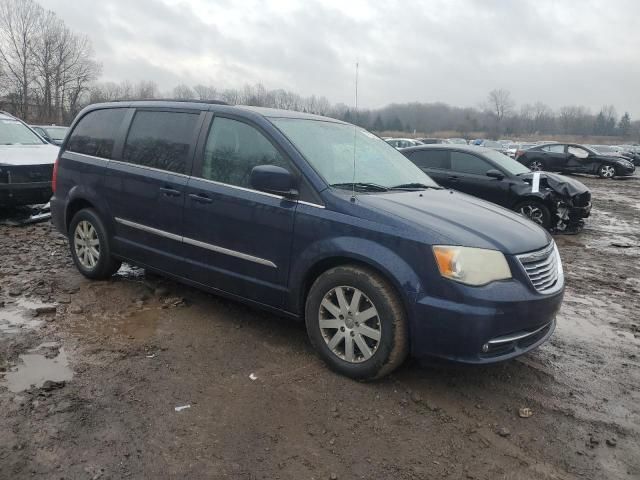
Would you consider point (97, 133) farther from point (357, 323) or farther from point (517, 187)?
point (517, 187)

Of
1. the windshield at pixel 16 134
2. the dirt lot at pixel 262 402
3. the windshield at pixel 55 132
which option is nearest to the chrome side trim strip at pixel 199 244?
the dirt lot at pixel 262 402

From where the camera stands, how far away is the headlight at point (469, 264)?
10.1ft

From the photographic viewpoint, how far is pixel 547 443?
9.48 ft

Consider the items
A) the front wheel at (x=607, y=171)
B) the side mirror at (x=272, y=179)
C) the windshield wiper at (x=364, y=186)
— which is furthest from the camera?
the front wheel at (x=607, y=171)

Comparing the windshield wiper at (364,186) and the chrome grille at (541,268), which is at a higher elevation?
the windshield wiper at (364,186)

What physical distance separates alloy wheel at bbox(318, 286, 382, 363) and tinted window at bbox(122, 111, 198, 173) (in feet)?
5.75

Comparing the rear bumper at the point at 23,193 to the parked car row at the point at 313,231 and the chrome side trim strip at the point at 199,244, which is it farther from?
the chrome side trim strip at the point at 199,244

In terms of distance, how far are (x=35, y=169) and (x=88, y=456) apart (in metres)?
6.72

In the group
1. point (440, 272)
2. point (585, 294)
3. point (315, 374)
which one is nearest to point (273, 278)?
point (315, 374)

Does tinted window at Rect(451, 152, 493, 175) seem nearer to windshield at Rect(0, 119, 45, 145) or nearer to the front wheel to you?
windshield at Rect(0, 119, 45, 145)

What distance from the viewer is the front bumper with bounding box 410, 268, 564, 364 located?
3.03 m

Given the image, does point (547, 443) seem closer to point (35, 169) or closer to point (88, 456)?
point (88, 456)

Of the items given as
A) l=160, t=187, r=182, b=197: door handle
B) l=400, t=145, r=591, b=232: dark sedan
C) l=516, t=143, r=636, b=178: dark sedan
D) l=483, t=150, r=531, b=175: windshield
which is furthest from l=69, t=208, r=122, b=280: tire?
l=516, t=143, r=636, b=178: dark sedan

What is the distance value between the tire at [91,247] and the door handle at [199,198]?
1.34 meters
